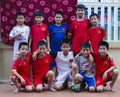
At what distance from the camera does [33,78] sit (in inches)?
265

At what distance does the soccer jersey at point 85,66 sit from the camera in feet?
21.8

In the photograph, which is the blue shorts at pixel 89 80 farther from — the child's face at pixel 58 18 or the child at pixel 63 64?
the child's face at pixel 58 18

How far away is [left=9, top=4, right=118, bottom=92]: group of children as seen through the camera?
6559 millimetres

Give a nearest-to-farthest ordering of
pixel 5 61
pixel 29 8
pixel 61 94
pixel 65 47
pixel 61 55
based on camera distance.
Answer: pixel 61 94
pixel 65 47
pixel 61 55
pixel 29 8
pixel 5 61

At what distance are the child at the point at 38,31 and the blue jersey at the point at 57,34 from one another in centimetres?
11

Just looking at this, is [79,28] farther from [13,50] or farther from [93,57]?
[13,50]

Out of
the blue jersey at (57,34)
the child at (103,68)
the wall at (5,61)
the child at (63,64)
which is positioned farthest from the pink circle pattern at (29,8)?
the child at (103,68)

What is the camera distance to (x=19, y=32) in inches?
282

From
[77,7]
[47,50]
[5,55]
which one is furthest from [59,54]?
[5,55]

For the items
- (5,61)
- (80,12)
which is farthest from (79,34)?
(5,61)

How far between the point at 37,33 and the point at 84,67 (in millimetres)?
1108

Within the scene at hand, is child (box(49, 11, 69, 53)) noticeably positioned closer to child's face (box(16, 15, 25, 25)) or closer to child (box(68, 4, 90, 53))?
child (box(68, 4, 90, 53))

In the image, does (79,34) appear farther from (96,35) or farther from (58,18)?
(58,18)

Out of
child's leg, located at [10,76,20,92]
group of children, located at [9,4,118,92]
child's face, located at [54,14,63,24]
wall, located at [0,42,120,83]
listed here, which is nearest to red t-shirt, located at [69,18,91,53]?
group of children, located at [9,4,118,92]
